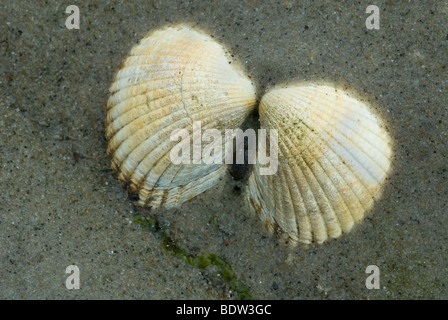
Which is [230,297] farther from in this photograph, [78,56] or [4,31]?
[4,31]

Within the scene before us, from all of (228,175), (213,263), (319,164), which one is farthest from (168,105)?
(213,263)

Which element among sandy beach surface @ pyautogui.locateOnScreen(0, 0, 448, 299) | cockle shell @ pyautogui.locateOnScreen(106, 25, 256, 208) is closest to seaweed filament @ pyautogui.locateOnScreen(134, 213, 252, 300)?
sandy beach surface @ pyautogui.locateOnScreen(0, 0, 448, 299)

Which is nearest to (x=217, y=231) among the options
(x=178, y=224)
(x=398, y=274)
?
(x=178, y=224)

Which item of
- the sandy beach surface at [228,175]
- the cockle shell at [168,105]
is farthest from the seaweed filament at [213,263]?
the cockle shell at [168,105]

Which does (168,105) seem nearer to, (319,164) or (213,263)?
(319,164)

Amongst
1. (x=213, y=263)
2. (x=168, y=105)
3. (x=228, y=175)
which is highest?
(x=168, y=105)
